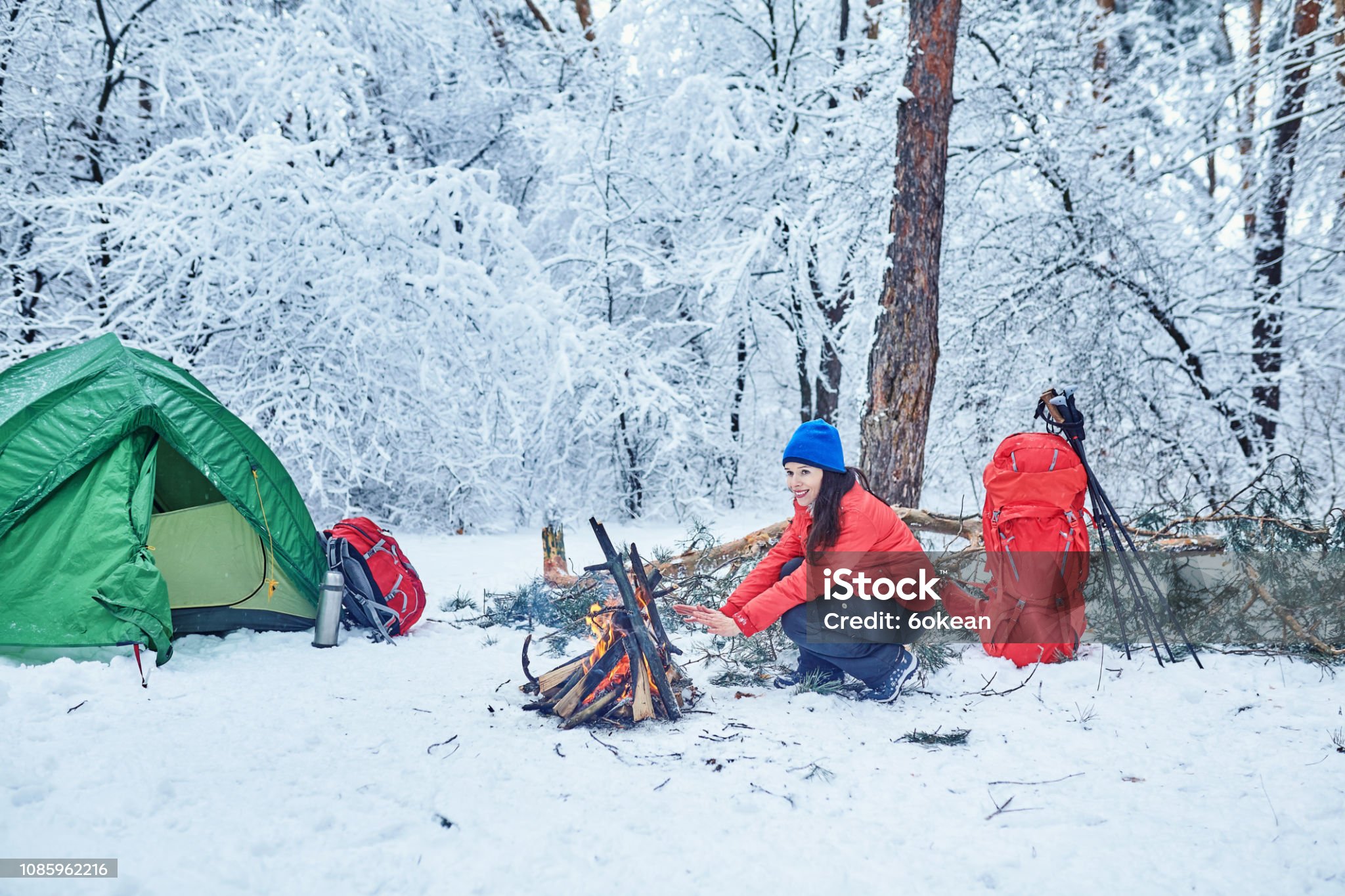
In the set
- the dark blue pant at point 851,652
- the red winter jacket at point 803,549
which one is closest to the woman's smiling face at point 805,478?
the red winter jacket at point 803,549

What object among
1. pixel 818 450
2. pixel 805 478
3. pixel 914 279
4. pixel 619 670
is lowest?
pixel 619 670

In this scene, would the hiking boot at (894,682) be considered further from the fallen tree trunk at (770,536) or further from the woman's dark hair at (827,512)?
the fallen tree trunk at (770,536)

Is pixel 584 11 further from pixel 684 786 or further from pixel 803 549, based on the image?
pixel 684 786

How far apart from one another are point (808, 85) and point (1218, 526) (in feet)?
23.1

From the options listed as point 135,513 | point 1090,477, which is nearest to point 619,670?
point 1090,477

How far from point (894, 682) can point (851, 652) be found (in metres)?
0.22

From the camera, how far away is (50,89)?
7902mm

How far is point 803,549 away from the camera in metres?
3.43

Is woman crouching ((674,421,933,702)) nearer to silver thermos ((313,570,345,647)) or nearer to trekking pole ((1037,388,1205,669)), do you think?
trekking pole ((1037,388,1205,669))

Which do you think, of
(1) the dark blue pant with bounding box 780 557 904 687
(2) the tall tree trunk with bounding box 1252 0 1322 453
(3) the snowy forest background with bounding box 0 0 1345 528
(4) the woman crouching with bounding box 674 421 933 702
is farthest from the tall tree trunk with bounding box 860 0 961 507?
(2) the tall tree trunk with bounding box 1252 0 1322 453

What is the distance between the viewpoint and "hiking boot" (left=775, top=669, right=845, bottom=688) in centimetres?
344

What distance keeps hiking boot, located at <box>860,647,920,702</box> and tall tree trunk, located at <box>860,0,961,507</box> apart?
1919 mm

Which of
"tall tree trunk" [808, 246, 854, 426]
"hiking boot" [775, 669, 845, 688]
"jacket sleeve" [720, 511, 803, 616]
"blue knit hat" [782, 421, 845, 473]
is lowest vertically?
"hiking boot" [775, 669, 845, 688]

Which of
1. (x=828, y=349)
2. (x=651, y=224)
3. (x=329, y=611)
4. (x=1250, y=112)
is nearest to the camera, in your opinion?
(x=329, y=611)
